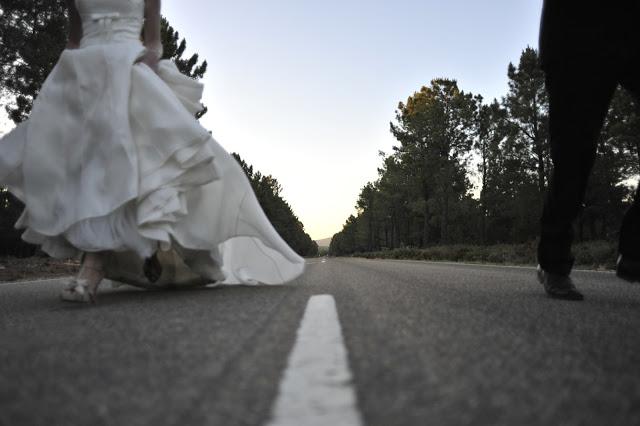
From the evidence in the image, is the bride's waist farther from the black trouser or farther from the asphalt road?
the black trouser

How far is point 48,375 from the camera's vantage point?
4.58 feet

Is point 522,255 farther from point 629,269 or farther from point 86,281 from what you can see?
point 86,281

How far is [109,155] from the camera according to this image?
3527mm

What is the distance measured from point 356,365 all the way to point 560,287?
246 cm

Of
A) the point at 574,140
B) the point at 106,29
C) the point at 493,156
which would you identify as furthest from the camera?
the point at 493,156

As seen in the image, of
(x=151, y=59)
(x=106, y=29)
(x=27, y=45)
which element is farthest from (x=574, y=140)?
(x=27, y=45)

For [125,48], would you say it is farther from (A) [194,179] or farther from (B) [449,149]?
(B) [449,149]

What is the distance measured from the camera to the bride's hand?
3920mm

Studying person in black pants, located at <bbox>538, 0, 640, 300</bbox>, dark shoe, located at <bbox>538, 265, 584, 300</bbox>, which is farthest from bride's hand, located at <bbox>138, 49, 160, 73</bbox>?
dark shoe, located at <bbox>538, 265, 584, 300</bbox>

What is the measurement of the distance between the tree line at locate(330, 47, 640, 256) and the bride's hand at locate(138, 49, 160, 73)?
33.6 m

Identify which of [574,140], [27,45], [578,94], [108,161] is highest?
[27,45]

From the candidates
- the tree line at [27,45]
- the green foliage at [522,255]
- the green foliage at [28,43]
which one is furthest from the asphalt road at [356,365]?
the green foliage at [28,43]

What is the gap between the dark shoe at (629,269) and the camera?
3.18 m

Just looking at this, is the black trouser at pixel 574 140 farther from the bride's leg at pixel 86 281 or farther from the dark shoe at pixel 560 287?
the bride's leg at pixel 86 281
